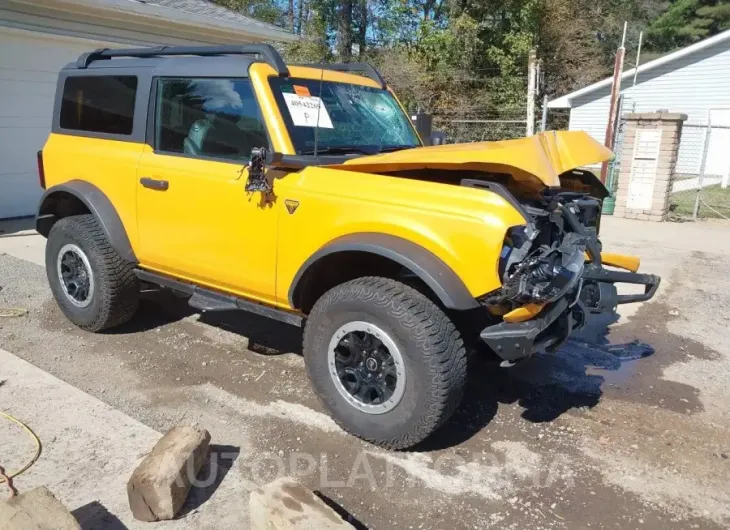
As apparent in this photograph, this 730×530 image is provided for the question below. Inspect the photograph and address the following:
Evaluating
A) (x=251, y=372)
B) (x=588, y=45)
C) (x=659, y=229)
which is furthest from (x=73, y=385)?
(x=588, y=45)

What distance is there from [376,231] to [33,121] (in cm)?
805

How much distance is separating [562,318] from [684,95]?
23.4 m

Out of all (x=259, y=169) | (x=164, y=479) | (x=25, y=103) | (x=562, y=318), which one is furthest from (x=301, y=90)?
(x=25, y=103)

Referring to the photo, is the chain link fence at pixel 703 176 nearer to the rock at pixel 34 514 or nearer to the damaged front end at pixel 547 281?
the damaged front end at pixel 547 281

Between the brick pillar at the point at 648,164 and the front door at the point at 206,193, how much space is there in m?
9.23

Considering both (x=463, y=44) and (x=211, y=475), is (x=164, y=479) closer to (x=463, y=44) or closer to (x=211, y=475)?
(x=211, y=475)

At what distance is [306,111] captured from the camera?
400 centimetres

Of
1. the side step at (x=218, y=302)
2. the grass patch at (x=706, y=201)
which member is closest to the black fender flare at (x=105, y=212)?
the side step at (x=218, y=302)

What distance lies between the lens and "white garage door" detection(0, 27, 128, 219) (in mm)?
8861

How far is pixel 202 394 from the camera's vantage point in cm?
407

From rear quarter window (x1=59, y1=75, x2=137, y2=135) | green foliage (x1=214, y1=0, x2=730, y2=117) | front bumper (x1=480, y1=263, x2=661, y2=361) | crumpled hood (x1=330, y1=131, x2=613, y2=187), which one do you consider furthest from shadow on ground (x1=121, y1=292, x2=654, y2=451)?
green foliage (x1=214, y1=0, x2=730, y2=117)

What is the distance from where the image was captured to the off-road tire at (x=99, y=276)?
467cm

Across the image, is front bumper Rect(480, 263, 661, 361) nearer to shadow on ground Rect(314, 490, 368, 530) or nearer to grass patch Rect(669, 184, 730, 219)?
shadow on ground Rect(314, 490, 368, 530)

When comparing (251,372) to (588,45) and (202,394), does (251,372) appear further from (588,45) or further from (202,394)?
(588,45)
